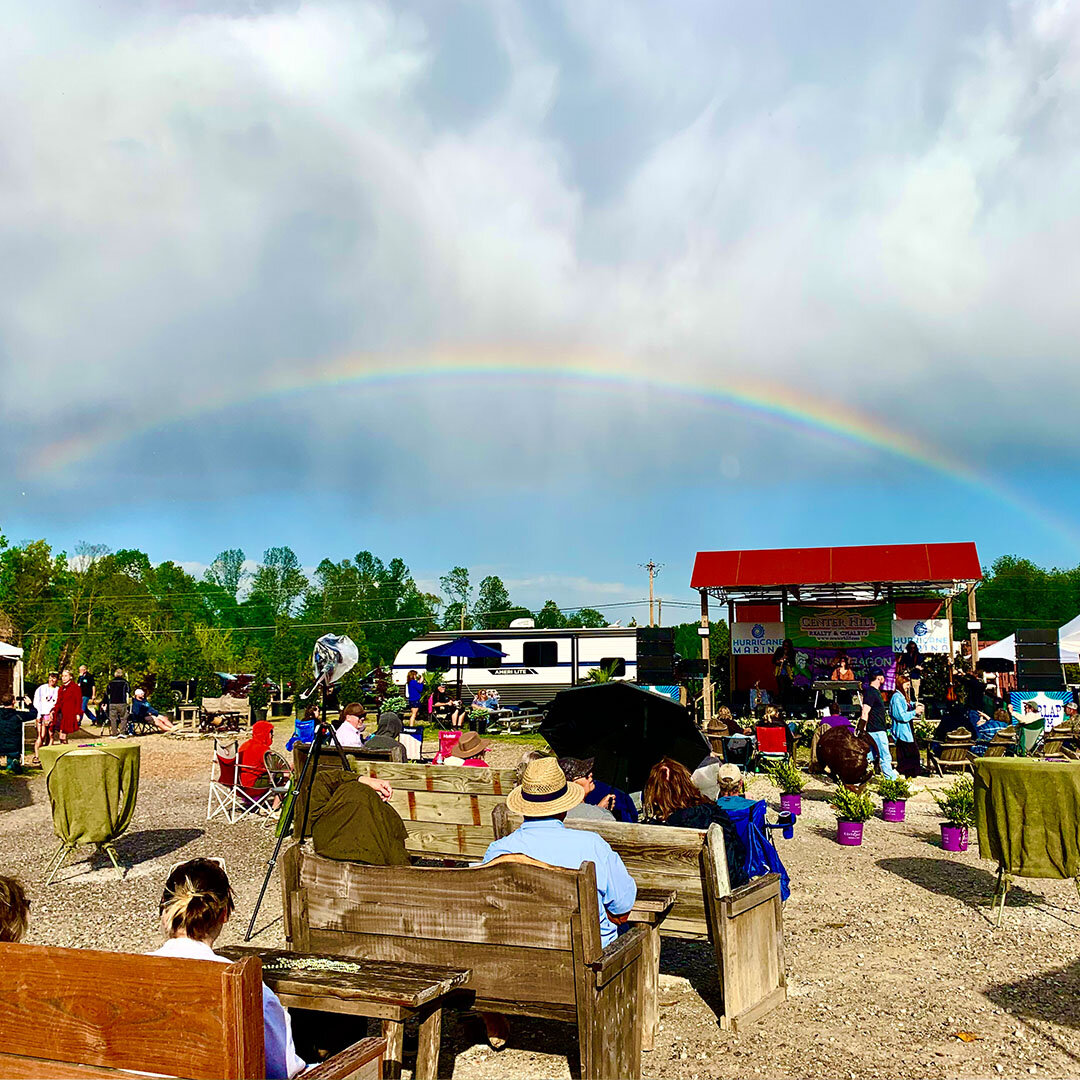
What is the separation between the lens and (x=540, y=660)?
32062mm

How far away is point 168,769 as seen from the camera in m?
16.6

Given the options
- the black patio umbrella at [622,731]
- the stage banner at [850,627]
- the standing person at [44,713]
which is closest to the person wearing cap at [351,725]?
the black patio umbrella at [622,731]

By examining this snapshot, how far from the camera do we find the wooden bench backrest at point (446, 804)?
6.71 metres

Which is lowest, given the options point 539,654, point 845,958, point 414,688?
point 845,958

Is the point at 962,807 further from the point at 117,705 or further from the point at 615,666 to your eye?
the point at 615,666

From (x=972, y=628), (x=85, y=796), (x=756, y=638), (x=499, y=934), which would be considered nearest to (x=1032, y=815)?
(x=499, y=934)

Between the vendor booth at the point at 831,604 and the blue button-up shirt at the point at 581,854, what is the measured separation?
1900cm

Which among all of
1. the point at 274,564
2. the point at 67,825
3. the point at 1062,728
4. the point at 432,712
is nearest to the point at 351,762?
the point at 67,825

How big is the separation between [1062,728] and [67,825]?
47.0 feet

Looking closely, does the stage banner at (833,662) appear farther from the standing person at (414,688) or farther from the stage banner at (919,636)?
the standing person at (414,688)

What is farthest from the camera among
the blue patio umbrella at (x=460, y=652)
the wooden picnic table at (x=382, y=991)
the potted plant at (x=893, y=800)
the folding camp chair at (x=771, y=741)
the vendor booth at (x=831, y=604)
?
the blue patio umbrella at (x=460, y=652)

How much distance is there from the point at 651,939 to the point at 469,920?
120 centimetres

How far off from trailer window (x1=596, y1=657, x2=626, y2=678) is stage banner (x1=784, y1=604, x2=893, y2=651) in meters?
6.13

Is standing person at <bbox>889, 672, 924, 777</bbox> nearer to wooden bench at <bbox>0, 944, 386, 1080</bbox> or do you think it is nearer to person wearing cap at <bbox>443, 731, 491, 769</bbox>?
person wearing cap at <bbox>443, 731, 491, 769</bbox>
